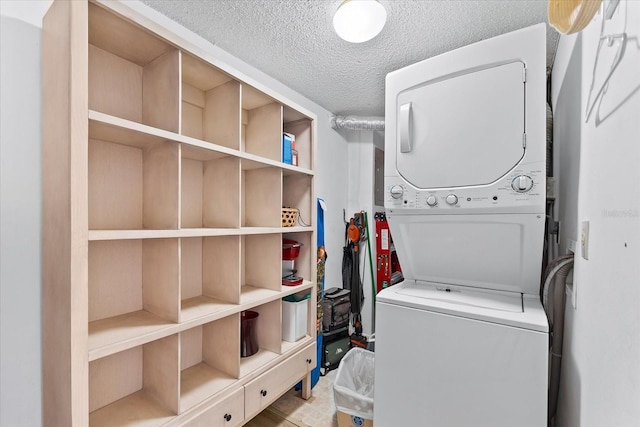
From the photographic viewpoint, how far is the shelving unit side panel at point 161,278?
131 centimetres

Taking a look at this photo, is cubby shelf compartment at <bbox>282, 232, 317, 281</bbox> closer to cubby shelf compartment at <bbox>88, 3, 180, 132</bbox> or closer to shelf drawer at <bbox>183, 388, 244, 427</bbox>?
shelf drawer at <bbox>183, 388, 244, 427</bbox>

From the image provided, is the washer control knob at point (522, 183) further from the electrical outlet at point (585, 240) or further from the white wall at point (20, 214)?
the white wall at point (20, 214)

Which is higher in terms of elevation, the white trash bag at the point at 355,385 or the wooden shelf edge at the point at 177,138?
the wooden shelf edge at the point at 177,138

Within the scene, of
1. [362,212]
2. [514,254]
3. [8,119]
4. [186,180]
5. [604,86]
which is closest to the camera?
[604,86]

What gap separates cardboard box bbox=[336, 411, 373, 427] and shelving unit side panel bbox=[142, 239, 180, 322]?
1166 millimetres

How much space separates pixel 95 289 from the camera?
1348 mm

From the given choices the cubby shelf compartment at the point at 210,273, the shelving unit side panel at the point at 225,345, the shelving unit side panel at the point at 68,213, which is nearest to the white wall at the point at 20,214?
the shelving unit side panel at the point at 68,213

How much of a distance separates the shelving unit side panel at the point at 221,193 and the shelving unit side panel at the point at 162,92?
373 millimetres

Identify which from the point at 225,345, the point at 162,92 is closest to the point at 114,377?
the point at 225,345

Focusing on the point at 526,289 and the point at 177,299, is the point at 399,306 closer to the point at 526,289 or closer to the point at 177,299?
the point at 526,289

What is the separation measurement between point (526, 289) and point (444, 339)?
19.0 inches

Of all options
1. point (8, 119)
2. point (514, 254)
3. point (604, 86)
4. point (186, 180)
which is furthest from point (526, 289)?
point (8, 119)

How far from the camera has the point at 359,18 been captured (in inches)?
57.3

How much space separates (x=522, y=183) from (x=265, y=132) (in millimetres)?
1497
